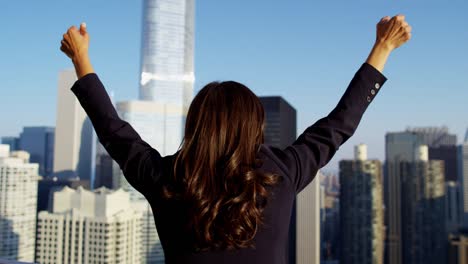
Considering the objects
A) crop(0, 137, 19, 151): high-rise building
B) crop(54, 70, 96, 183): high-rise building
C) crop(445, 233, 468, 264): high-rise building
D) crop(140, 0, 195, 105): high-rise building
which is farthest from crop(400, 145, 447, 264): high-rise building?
crop(0, 137, 19, 151): high-rise building

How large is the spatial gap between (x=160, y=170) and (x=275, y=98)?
3026 cm

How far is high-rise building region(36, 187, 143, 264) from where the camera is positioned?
11.9m

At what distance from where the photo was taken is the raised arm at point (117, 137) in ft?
1.51

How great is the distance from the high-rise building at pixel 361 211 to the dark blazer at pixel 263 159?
2096 centimetres

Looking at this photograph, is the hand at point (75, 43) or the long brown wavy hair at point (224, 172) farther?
the hand at point (75, 43)

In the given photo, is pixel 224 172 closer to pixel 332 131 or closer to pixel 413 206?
pixel 332 131

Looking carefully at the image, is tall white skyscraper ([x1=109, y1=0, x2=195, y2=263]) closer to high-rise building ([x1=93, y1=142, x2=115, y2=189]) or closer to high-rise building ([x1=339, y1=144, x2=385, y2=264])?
high-rise building ([x1=93, y1=142, x2=115, y2=189])

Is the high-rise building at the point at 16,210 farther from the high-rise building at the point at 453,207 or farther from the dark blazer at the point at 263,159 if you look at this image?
the high-rise building at the point at 453,207

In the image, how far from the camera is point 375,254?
19.8 metres

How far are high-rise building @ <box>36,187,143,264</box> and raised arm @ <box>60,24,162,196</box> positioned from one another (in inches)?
466

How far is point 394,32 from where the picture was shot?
52cm

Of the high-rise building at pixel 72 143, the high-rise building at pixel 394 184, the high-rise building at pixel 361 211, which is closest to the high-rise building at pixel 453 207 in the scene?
the high-rise building at pixel 394 184

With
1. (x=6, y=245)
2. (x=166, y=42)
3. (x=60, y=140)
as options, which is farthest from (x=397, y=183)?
(x=60, y=140)

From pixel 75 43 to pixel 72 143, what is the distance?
32067 mm
